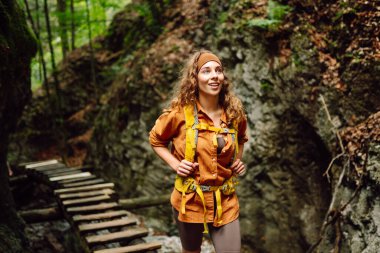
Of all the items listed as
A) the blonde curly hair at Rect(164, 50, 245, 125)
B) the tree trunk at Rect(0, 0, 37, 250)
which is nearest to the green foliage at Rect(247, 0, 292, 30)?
the tree trunk at Rect(0, 0, 37, 250)

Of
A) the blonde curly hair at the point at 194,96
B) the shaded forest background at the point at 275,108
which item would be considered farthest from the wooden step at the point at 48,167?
the blonde curly hair at the point at 194,96

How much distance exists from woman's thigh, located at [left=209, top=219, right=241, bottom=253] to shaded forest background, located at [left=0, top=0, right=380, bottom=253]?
1978 millimetres

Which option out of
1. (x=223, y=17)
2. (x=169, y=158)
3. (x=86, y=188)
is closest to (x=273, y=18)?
(x=223, y=17)

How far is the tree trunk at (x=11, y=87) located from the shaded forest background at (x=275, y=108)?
0.03 metres

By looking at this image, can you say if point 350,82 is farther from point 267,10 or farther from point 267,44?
point 267,10

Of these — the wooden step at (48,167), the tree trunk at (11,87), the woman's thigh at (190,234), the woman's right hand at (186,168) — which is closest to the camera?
the woman's right hand at (186,168)

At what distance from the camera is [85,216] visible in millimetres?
5531

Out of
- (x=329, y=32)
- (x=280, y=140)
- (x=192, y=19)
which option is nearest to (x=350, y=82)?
(x=329, y=32)

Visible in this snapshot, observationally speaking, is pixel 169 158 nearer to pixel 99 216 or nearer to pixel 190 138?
pixel 190 138

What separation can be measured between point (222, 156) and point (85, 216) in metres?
3.45

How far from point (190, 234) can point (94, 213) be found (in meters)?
3.49

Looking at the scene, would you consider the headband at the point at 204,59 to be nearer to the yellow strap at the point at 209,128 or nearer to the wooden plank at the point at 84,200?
the yellow strap at the point at 209,128

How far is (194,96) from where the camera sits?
296 cm

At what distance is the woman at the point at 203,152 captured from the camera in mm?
2770
